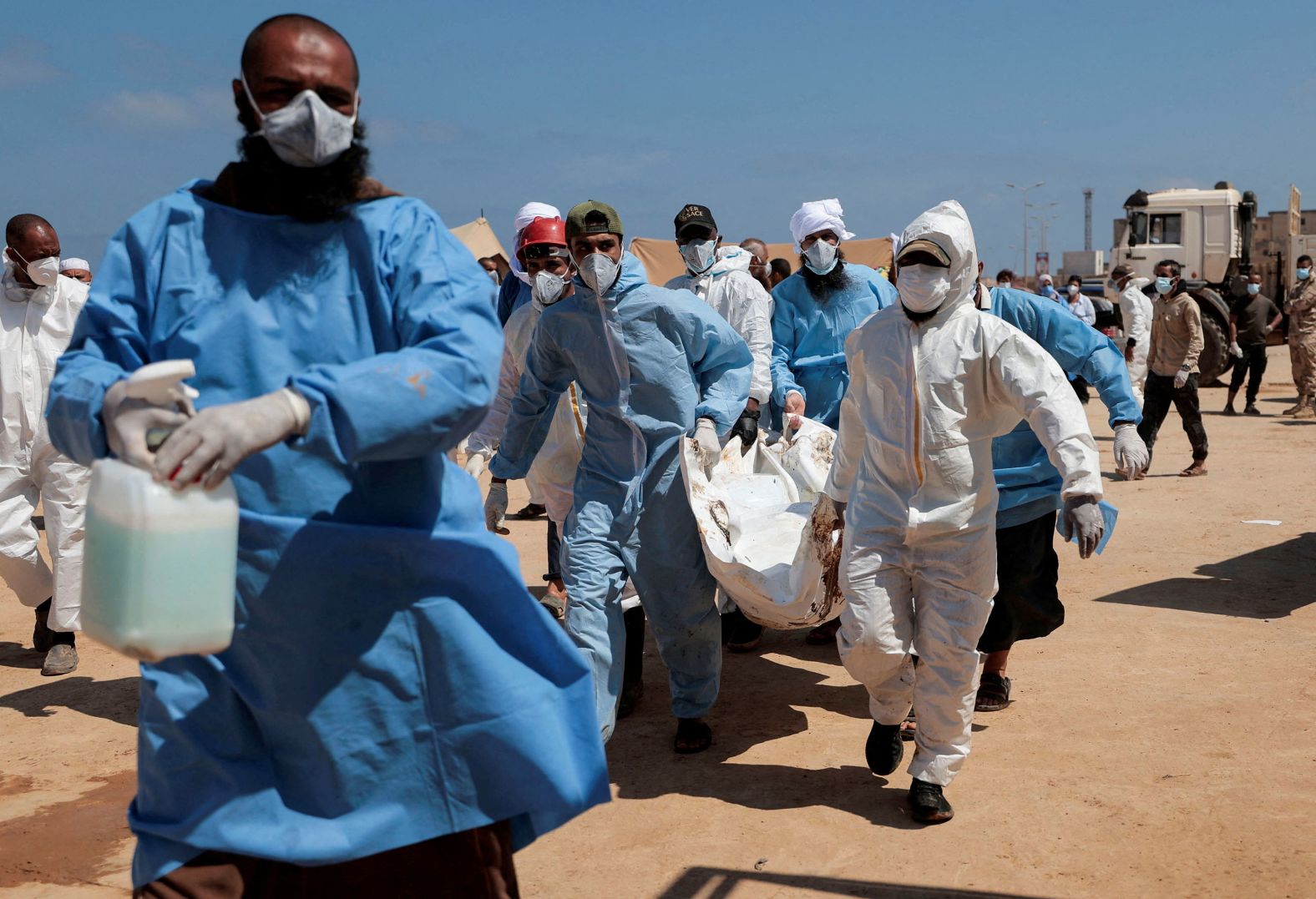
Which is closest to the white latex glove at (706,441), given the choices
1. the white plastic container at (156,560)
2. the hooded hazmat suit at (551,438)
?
the hooded hazmat suit at (551,438)

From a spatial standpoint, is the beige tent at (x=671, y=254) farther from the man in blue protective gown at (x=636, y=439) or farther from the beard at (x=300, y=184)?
the beard at (x=300, y=184)

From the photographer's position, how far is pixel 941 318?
4.45m

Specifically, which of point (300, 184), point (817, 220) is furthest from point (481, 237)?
point (300, 184)

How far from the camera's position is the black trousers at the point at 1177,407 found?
498 inches

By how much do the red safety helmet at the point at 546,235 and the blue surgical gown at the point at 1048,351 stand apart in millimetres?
2168

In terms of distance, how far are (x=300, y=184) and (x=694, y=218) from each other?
5.82 m

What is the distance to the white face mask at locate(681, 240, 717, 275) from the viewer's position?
8016mm

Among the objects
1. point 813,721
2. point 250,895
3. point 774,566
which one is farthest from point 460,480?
point 813,721

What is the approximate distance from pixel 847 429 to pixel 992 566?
68cm

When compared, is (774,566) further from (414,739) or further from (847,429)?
(414,739)

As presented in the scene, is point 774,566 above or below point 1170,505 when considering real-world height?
above

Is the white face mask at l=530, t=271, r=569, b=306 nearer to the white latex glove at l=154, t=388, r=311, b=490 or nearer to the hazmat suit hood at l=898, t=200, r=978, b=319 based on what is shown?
the hazmat suit hood at l=898, t=200, r=978, b=319

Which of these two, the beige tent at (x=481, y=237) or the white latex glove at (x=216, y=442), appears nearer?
the white latex glove at (x=216, y=442)

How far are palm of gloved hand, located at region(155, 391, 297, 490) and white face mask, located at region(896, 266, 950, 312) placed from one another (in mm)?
2821
